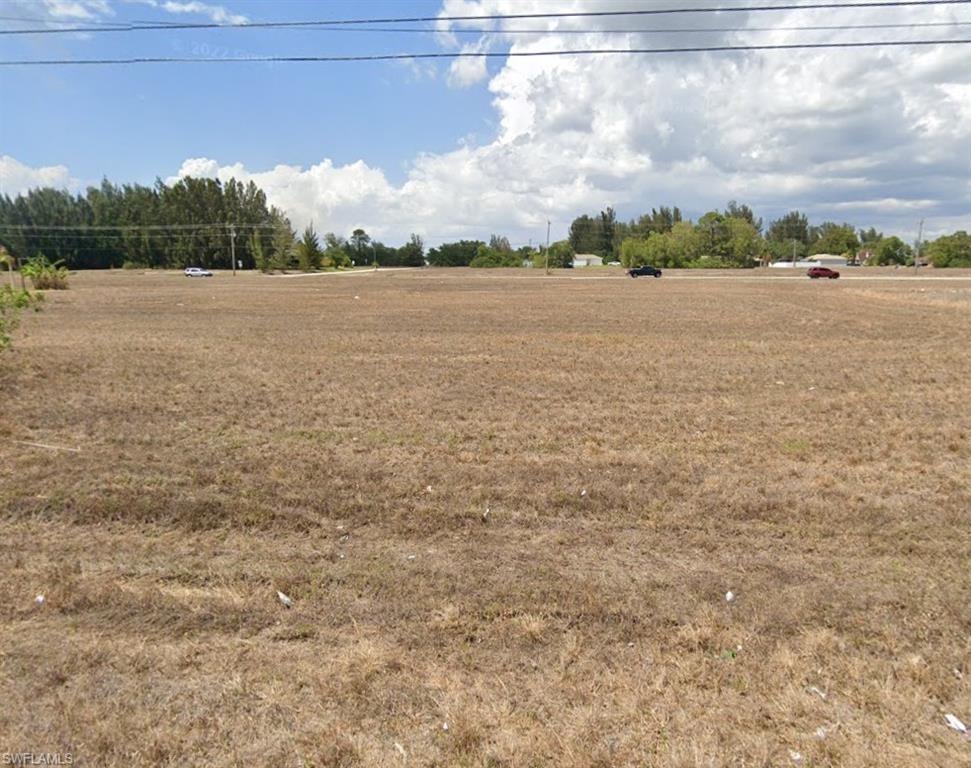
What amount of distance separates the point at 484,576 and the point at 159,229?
105 m

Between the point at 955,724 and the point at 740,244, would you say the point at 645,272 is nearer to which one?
the point at 740,244

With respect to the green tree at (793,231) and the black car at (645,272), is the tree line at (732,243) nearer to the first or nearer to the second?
the green tree at (793,231)

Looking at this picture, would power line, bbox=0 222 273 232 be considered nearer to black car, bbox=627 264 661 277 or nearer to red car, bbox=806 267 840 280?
black car, bbox=627 264 661 277

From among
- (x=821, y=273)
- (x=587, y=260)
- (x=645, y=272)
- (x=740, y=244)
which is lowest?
(x=821, y=273)

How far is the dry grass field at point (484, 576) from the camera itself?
90.8 inches

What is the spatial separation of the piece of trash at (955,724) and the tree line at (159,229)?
9096 centimetres

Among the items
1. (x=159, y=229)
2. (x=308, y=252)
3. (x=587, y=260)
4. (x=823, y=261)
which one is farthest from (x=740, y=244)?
(x=159, y=229)

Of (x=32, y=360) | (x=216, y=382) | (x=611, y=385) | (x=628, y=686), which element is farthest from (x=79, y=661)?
(x=32, y=360)

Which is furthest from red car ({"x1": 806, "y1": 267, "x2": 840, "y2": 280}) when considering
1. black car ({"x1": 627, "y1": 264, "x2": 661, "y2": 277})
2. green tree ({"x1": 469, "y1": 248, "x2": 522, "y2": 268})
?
green tree ({"x1": 469, "y1": 248, "x2": 522, "y2": 268})

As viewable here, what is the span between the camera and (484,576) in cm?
345

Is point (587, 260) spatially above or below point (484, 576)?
above

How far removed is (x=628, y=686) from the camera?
99.8 inches

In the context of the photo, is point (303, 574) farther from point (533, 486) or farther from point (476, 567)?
point (533, 486)

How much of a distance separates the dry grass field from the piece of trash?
0.17 feet
